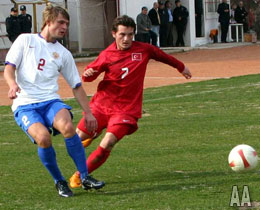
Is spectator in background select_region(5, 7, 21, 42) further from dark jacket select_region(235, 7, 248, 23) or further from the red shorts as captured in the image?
the red shorts

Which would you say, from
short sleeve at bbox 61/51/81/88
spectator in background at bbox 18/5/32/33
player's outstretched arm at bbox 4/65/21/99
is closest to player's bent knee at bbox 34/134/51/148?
player's outstretched arm at bbox 4/65/21/99

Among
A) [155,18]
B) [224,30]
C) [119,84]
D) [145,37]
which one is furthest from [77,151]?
[224,30]

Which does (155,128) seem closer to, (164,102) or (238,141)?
(238,141)

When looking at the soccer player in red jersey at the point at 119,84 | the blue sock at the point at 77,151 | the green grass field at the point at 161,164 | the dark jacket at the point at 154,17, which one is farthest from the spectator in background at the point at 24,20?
the blue sock at the point at 77,151

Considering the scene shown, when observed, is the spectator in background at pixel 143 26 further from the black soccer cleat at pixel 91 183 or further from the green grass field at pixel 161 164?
the black soccer cleat at pixel 91 183

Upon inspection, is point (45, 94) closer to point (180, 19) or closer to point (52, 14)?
point (52, 14)

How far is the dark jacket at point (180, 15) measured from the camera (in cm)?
3291

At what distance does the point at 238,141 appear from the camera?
32.1ft

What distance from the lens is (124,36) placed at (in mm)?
7562

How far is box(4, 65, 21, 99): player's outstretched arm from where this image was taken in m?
6.46

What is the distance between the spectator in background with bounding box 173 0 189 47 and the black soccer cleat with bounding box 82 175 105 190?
26.3m

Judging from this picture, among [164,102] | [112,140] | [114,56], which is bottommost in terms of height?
[164,102]

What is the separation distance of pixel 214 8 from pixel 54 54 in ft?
97.7

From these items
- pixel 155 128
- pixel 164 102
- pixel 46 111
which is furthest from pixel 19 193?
pixel 164 102
